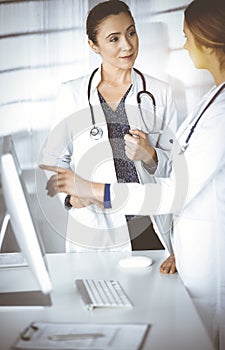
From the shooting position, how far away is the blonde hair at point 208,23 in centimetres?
258

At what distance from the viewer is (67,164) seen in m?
2.82

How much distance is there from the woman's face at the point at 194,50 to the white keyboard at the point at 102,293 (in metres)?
1.16

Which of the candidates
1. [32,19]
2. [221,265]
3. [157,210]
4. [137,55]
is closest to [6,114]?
[32,19]

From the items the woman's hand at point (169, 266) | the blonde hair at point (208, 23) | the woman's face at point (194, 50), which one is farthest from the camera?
the woman's face at point (194, 50)

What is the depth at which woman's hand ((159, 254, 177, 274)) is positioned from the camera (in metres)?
2.18

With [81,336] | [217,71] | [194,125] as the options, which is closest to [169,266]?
[194,125]

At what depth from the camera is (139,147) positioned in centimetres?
279

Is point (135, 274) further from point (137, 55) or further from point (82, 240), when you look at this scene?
point (137, 55)

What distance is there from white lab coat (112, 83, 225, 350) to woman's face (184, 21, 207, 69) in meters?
0.40

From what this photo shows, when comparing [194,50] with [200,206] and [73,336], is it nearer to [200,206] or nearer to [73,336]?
[200,206]

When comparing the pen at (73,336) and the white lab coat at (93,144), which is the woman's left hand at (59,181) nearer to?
the white lab coat at (93,144)

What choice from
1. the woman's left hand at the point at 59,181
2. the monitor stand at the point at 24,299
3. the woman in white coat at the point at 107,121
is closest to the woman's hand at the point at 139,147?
the woman in white coat at the point at 107,121

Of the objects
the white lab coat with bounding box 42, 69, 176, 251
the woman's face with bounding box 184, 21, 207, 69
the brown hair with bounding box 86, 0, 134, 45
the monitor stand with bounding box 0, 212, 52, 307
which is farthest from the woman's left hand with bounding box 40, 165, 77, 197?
the monitor stand with bounding box 0, 212, 52, 307

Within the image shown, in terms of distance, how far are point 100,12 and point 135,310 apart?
1547mm
